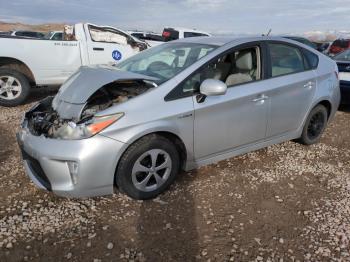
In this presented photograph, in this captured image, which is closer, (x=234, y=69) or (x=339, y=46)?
(x=234, y=69)

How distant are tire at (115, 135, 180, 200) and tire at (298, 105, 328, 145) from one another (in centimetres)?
225

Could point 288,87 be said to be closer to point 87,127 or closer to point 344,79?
point 87,127

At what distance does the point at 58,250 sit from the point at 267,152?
10.2 ft

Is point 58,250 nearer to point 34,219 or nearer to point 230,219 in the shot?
point 34,219

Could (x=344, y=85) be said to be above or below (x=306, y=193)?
above

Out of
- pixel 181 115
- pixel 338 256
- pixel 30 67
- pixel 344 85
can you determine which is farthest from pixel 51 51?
pixel 338 256

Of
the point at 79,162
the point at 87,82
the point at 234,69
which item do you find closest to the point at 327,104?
the point at 234,69

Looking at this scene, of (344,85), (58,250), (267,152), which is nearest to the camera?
(58,250)

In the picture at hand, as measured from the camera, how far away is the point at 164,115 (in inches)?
131

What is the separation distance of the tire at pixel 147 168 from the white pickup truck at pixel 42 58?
15.7 feet

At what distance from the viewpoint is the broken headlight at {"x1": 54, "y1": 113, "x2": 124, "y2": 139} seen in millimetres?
3068

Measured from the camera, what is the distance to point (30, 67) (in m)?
7.20

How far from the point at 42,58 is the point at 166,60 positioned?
13.4 feet

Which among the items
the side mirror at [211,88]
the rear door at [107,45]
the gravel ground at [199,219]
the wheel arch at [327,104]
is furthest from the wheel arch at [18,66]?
the wheel arch at [327,104]
